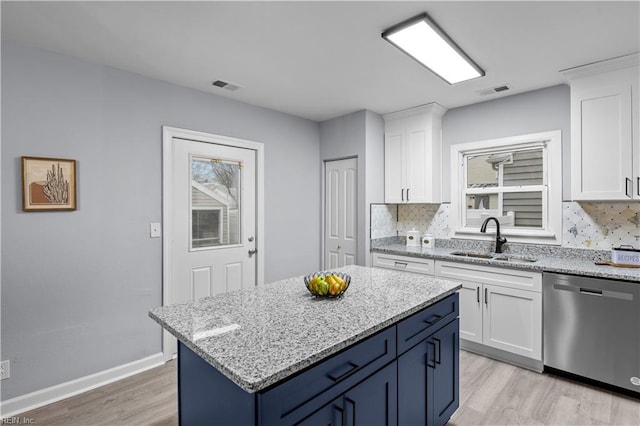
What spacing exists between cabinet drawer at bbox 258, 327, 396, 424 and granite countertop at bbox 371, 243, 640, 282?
6.20ft

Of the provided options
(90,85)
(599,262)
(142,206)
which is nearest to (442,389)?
(599,262)

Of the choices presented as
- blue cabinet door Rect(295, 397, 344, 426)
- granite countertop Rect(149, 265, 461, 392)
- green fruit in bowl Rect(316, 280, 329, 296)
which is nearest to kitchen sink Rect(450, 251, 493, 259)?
granite countertop Rect(149, 265, 461, 392)

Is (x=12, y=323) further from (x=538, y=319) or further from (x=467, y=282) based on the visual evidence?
(x=538, y=319)

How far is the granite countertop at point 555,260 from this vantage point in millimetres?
2391

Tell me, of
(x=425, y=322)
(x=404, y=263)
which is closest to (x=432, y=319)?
(x=425, y=322)

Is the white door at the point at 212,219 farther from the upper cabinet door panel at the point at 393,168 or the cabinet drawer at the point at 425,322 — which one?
the cabinet drawer at the point at 425,322

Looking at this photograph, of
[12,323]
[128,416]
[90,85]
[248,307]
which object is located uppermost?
[90,85]

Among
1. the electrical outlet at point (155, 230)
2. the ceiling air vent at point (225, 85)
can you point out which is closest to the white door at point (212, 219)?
the electrical outlet at point (155, 230)

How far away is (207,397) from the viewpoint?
1259 millimetres

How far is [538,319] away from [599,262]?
73 cm

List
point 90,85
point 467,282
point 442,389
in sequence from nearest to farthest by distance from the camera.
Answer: point 442,389
point 90,85
point 467,282

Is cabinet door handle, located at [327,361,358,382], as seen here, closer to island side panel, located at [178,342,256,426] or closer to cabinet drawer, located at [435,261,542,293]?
island side panel, located at [178,342,256,426]

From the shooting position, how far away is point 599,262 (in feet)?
9.09

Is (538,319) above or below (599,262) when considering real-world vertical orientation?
below
